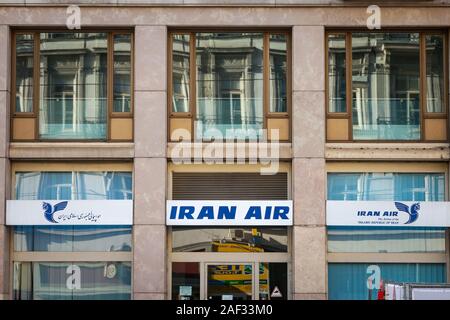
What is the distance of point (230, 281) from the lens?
1806 cm

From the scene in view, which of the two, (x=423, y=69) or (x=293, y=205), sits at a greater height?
(x=423, y=69)

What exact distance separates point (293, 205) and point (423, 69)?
15.5 feet

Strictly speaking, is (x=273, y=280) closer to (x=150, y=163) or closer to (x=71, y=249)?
(x=150, y=163)

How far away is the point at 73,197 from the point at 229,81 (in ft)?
15.8

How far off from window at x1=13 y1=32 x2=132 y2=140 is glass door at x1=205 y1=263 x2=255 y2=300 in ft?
14.5

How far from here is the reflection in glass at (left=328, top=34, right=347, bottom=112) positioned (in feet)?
61.0

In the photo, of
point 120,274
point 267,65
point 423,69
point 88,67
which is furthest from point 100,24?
point 423,69

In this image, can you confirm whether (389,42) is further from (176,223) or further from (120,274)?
(120,274)

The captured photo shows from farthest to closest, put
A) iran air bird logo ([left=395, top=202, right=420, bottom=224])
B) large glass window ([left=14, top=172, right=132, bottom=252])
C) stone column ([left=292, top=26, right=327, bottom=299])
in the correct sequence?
1. large glass window ([left=14, top=172, right=132, bottom=252])
2. iran air bird logo ([left=395, top=202, right=420, bottom=224])
3. stone column ([left=292, top=26, right=327, bottom=299])

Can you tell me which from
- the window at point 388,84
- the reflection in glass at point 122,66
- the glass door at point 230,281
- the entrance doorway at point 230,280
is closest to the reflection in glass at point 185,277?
the entrance doorway at point 230,280

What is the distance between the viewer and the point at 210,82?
1873cm

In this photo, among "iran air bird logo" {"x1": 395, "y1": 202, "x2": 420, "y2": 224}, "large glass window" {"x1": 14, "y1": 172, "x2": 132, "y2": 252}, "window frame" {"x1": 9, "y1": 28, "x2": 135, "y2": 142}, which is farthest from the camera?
"window frame" {"x1": 9, "y1": 28, "x2": 135, "y2": 142}

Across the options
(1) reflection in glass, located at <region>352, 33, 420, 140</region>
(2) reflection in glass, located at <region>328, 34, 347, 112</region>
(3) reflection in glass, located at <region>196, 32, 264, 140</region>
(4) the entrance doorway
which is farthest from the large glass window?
(1) reflection in glass, located at <region>352, 33, 420, 140</region>

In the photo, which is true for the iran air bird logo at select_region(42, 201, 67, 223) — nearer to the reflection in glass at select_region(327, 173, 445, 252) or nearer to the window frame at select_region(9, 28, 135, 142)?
the window frame at select_region(9, 28, 135, 142)
